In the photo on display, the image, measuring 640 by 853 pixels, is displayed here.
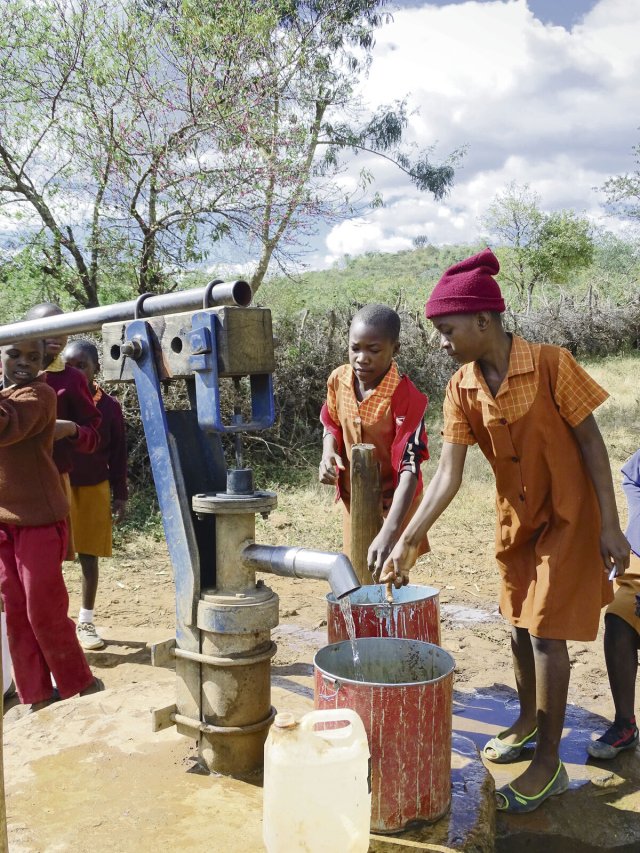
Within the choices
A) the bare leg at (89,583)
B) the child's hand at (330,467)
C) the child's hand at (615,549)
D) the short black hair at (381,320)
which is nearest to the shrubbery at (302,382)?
the bare leg at (89,583)

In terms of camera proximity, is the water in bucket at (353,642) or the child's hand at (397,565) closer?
the water in bucket at (353,642)

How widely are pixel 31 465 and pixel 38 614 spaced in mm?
620

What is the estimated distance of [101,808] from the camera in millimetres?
1967

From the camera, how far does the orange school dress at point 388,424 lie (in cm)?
296

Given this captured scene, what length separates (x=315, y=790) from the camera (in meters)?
1.66

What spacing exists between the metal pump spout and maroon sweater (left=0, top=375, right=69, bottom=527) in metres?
1.33

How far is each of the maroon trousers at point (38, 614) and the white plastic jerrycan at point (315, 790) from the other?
1.75 metres

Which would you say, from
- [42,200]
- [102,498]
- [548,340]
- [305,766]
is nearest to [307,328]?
[42,200]

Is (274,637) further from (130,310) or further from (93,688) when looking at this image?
(130,310)

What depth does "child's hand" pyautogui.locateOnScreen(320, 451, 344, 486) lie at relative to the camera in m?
3.17

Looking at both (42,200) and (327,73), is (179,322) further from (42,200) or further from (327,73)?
(327,73)

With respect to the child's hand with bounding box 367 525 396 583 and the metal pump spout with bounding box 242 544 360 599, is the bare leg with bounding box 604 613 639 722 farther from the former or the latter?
the metal pump spout with bounding box 242 544 360 599

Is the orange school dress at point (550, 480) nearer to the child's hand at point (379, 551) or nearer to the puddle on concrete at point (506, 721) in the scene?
the child's hand at point (379, 551)

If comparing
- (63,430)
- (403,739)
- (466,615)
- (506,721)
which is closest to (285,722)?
(403,739)
